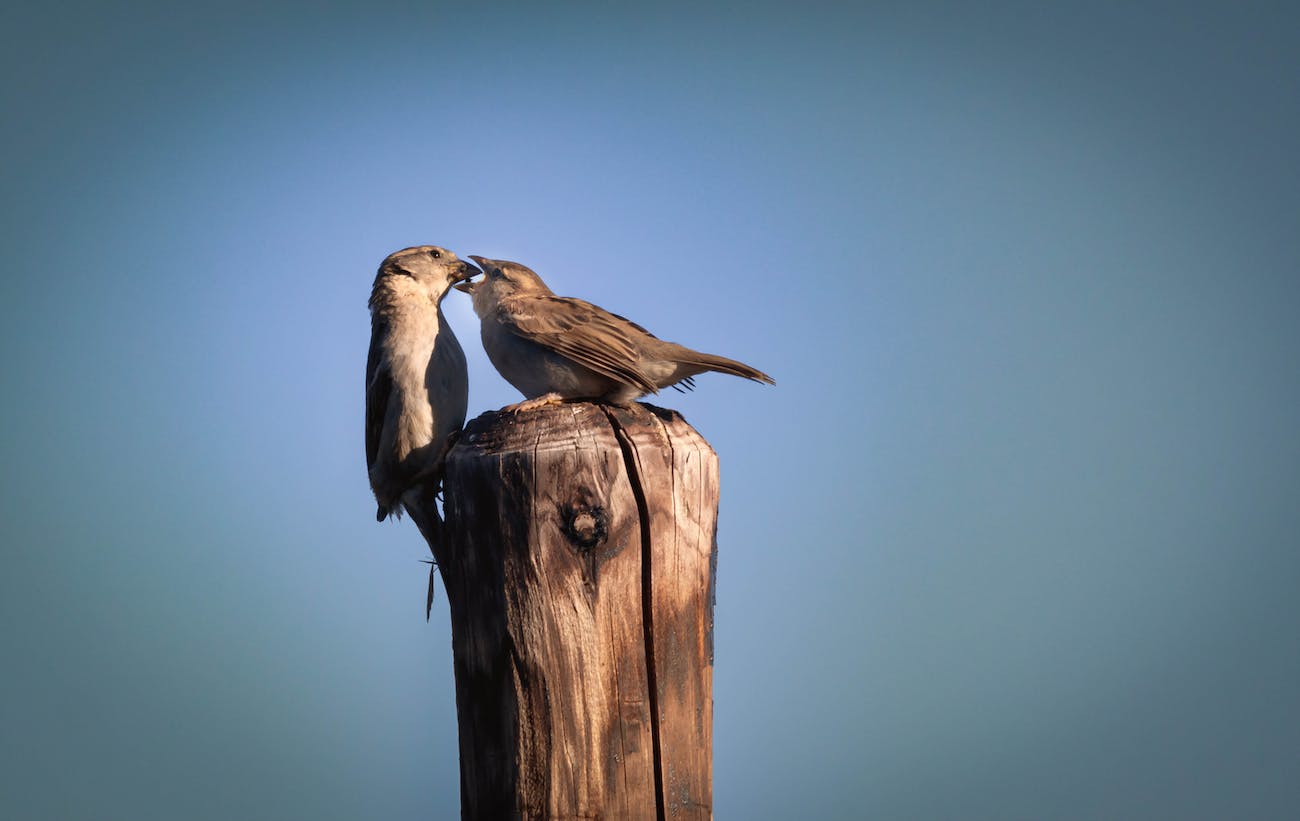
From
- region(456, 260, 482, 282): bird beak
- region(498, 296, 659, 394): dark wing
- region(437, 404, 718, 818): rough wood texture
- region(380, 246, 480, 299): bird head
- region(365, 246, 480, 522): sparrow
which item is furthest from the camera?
region(456, 260, 482, 282): bird beak

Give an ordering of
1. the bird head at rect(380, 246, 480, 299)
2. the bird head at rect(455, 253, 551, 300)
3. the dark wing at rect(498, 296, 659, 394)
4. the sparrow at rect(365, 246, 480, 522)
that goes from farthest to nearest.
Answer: the bird head at rect(380, 246, 480, 299) → the bird head at rect(455, 253, 551, 300) → the sparrow at rect(365, 246, 480, 522) → the dark wing at rect(498, 296, 659, 394)

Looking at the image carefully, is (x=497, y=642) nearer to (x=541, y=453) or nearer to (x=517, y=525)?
(x=517, y=525)

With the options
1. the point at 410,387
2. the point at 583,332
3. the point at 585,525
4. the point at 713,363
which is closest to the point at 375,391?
the point at 410,387

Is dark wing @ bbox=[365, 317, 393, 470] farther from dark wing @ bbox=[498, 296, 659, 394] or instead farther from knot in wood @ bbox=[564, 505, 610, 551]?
knot in wood @ bbox=[564, 505, 610, 551]

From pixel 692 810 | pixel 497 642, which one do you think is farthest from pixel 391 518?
pixel 692 810

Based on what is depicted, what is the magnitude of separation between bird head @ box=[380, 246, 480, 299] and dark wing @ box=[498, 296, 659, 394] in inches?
26.4

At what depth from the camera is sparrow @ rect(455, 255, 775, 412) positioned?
3996mm

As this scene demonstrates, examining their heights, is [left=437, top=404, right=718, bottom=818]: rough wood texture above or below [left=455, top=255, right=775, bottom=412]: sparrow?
below

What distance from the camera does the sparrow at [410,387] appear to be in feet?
14.7

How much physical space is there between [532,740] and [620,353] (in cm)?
174

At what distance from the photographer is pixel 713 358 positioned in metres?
4.13

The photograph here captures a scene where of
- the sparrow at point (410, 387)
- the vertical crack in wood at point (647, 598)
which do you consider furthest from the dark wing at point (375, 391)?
the vertical crack in wood at point (647, 598)

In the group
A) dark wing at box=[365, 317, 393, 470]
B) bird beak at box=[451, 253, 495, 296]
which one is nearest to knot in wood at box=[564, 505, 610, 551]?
dark wing at box=[365, 317, 393, 470]

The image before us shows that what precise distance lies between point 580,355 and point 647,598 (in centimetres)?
143
